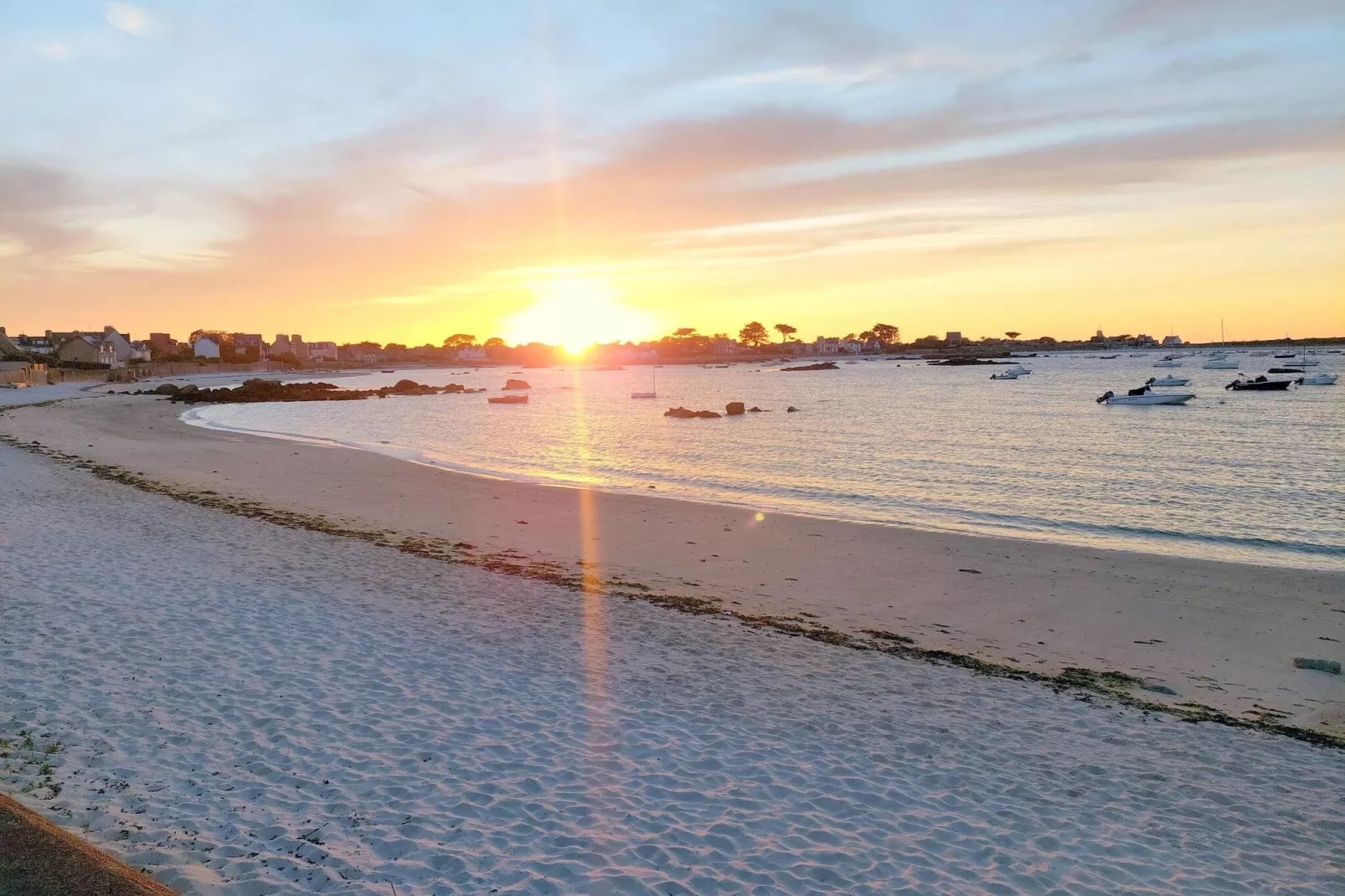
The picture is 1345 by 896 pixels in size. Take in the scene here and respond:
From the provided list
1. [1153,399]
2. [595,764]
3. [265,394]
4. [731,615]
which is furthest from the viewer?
[265,394]

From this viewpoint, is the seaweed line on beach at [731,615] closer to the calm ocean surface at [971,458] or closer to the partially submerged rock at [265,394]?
the calm ocean surface at [971,458]

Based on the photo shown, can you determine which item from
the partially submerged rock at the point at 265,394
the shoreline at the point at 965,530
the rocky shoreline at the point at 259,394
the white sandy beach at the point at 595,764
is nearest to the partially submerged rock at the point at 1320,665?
the white sandy beach at the point at 595,764

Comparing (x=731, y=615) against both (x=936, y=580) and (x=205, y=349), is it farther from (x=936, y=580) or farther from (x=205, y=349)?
(x=205, y=349)

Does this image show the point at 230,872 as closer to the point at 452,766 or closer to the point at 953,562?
the point at 452,766

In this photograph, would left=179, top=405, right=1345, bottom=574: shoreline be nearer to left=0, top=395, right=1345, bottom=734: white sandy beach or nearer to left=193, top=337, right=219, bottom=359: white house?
left=0, top=395, right=1345, bottom=734: white sandy beach

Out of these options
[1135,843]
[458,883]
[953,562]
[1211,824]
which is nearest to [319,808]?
[458,883]

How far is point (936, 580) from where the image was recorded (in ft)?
48.7

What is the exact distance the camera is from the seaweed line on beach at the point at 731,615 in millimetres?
9055

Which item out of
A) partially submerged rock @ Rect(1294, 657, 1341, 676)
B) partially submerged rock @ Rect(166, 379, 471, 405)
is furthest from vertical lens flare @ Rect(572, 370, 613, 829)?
partially submerged rock @ Rect(166, 379, 471, 405)

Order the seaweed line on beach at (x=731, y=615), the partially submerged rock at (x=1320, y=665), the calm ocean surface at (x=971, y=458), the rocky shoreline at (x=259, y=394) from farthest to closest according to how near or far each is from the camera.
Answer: the rocky shoreline at (x=259, y=394)
the calm ocean surface at (x=971, y=458)
the partially submerged rock at (x=1320, y=665)
the seaweed line on beach at (x=731, y=615)

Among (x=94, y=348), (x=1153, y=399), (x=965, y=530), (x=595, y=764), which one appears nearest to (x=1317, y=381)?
(x=1153, y=399)

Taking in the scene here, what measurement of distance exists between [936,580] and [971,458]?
65.7 feet

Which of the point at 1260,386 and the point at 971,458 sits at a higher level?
the point at 1260,386

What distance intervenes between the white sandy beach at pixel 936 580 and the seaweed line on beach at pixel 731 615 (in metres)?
0.28
